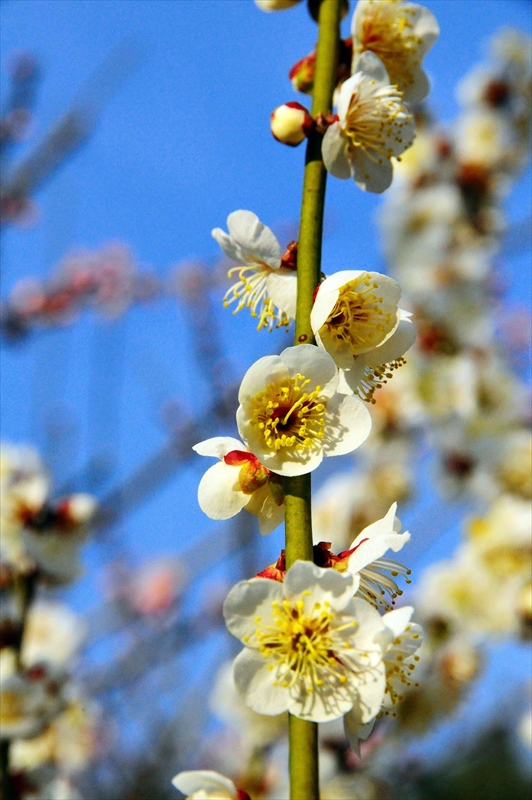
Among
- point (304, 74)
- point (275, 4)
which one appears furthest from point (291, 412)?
point (275, 4)

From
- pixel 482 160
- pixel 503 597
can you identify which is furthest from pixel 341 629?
pixel 482 160

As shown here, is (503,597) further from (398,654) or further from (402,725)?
(398,654)

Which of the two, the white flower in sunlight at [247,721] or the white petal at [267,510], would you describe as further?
the white flower in sunlight at [247,721]

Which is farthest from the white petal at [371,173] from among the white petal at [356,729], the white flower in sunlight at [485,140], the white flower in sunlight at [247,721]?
the white flower in sunlight at [485,140]

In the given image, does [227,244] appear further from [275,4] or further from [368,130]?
[275,4]

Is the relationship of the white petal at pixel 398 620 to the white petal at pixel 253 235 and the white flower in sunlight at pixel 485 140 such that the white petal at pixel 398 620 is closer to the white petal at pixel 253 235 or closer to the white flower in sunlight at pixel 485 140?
the white petal at pixel 253 235
